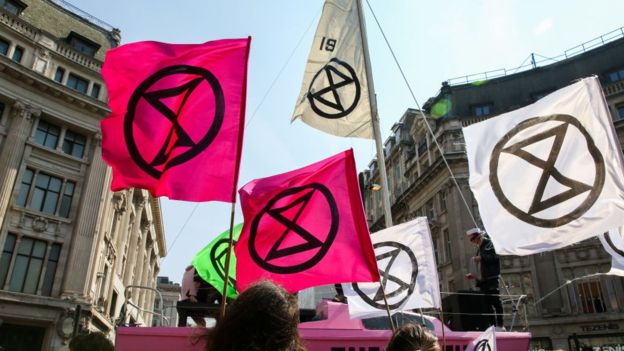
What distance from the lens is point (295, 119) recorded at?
949 cm

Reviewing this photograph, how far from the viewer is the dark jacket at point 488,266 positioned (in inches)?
320

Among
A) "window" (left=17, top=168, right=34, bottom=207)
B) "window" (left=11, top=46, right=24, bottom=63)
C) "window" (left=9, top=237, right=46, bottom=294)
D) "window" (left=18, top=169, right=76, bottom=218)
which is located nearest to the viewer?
"window" (left=9, top=237, right=46, bottom=294)

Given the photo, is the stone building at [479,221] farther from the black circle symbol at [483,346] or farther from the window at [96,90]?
the window at [96,90]

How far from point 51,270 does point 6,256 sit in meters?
2.45

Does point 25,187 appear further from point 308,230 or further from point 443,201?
point 443,201

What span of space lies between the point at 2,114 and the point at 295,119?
2514 cm

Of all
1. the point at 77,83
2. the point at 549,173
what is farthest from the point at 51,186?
the point at 549,173

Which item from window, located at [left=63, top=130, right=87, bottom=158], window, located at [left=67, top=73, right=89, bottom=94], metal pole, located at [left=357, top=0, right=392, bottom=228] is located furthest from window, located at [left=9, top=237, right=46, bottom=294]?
metal pole, located at [left=357, top=0, right=392, bottom=228]

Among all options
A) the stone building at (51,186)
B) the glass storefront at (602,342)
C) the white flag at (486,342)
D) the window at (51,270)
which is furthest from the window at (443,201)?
the white flag at (486,342)

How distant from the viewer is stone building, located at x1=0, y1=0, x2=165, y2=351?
2438 cm

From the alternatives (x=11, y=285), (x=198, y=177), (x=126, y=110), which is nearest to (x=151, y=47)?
(x=126, y=110)

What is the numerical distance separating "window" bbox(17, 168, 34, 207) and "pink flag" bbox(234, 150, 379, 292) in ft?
→ 82.5

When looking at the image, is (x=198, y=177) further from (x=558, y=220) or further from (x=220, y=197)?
A: (x=558, y=220)

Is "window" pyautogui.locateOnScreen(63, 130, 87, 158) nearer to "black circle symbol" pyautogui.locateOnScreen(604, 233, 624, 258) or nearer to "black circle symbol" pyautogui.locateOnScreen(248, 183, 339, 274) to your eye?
"black circle symbol" pyautogui.locateOnScreen(248, 183, 339, 274)
